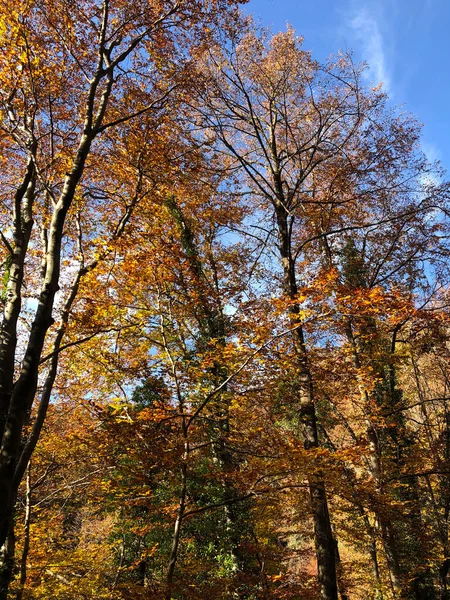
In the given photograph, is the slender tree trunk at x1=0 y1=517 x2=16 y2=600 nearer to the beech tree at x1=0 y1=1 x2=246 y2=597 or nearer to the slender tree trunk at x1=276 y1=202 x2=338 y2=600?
the beech tree at x1=0 y1=1 x2=246 y2=597

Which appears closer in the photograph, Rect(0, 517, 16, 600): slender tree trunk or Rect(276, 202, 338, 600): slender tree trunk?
Rect(0, 517, 16, 600): slender tree trunk

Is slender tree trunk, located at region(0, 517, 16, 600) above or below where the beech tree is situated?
below

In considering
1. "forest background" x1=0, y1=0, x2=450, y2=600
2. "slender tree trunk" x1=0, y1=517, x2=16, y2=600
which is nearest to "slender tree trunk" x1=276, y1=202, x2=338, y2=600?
"forest background" x1=0, y1=0, x2=450, y2=600

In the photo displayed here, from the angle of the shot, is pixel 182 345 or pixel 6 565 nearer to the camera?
pixel 6 565

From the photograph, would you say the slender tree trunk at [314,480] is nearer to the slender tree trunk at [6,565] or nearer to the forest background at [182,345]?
the forest background at [182,345]

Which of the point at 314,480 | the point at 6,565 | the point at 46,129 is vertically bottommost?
the point at 6,565

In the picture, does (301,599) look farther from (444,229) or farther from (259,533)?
(444,229)

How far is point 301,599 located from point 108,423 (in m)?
5.54

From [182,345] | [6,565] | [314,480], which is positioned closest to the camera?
[6,565]

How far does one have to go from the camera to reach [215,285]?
12844 mm

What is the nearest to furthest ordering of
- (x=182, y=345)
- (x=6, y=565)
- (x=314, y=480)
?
(x=6, y=565)
(x=314, y=480)
(x=182, y=345)

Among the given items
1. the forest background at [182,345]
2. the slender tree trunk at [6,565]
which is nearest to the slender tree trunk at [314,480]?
the forest background at [182,345]

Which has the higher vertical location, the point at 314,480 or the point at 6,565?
the point at 314,480

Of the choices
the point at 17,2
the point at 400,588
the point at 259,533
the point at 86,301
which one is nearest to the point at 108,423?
the point at 86,301
